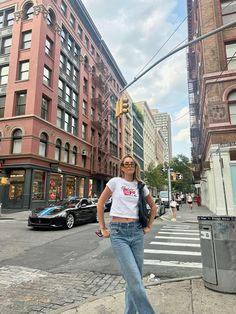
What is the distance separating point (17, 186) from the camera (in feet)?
79.3

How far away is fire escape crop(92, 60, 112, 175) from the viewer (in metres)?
39.5

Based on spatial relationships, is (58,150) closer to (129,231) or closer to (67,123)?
(67,123)

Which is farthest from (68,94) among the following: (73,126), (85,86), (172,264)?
(172,264)

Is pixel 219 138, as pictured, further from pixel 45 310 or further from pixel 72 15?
pixel 72 15

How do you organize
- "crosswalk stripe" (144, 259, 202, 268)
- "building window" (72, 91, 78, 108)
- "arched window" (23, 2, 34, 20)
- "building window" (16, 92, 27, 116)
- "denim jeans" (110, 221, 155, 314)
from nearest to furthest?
"denim jeans" (110, 221, 155, 314) → "crosswalk stripe" (144, 259, 202, 268) → "building window" (16, 92, 27, 116) → "arched window" (23, 2, 34, 20) → "building window" (72, 91, 78, 108)

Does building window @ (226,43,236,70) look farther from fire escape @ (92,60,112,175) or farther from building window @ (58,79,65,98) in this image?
fire escape @ (92,60,112,175)

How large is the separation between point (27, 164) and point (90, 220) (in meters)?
11.1

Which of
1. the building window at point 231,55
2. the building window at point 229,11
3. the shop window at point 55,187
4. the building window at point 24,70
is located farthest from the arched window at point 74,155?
the building window at point 229,11

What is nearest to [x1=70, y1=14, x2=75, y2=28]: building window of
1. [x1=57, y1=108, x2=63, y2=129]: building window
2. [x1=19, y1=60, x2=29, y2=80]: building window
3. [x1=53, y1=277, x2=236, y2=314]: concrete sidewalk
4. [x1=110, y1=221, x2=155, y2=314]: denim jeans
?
[x1=19, y1=60, x2=29, y2=80]: building window

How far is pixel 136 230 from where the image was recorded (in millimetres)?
3227

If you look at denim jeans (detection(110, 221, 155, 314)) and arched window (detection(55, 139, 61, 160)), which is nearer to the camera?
denim jeans (detection(110, 221, 155, 314))

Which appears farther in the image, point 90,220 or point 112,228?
point 90,220

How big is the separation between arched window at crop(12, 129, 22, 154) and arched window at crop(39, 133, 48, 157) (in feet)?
6.38

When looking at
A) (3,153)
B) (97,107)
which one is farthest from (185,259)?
(97,107)
